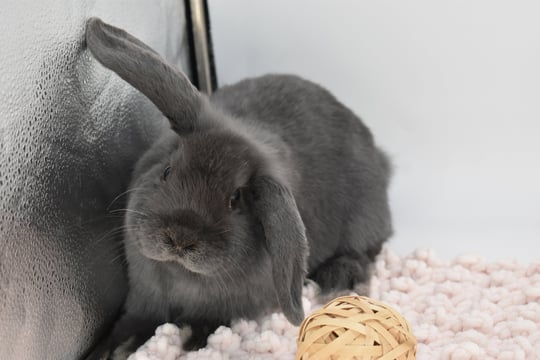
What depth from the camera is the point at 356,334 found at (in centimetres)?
137

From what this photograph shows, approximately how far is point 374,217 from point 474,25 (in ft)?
2.47

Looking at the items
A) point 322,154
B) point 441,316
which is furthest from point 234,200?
point 441,316

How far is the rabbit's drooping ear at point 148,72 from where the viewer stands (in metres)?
1.52

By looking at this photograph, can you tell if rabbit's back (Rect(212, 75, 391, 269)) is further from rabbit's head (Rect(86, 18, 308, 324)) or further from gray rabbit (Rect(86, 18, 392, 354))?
rabbit's head (Rect(86, 18, 308, 324))

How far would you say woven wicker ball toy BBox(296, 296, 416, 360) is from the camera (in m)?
1.36

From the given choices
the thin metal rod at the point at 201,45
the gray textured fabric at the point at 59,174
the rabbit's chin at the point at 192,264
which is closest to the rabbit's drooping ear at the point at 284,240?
the rabbit's chin at the point at 192,264

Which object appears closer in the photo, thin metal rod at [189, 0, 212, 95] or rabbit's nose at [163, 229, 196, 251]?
rabbit's nose at [163, 229, 196, 251]

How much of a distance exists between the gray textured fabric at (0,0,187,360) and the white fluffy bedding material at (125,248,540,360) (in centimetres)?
21

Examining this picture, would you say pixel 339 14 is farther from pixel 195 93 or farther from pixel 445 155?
pixel 195 93

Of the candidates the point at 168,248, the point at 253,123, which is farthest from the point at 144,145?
the point at 168,248

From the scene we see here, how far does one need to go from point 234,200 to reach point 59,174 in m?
0.37

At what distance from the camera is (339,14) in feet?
7.86

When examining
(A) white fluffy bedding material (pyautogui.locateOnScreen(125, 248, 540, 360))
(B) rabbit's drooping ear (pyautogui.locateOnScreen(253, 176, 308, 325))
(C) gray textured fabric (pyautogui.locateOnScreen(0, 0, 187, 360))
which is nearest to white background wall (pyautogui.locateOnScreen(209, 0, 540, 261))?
(A) white fluffy bedding material (pyautogui.locateOnScreen(125, 248, 540, 360))

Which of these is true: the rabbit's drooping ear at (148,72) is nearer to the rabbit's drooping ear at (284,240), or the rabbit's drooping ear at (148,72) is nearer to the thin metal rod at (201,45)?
the rabbit's drooping ear at (284,240)
